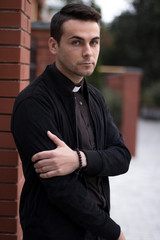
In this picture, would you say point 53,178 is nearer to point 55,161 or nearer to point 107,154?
point 55,161

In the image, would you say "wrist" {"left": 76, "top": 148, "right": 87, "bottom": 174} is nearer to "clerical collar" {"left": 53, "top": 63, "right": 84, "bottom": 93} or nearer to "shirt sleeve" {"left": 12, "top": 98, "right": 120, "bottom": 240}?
"shirt sleeve" {"left": 12, "top": 98, "right": 120, "bottom": 240}

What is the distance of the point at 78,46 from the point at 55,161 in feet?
2.06

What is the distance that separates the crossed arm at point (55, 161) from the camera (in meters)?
1.67

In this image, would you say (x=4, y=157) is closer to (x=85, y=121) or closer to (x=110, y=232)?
(x=85, y=121)

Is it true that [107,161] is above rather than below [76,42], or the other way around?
below

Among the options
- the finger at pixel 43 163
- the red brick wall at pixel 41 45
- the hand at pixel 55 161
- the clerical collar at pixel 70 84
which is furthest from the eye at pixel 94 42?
the red brick wall at pixel 41 45

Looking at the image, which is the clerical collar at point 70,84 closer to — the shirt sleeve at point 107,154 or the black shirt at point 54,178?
the black shirt at point 54,178

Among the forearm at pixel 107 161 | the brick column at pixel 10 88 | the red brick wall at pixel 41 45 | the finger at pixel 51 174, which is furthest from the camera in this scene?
the red brick wall at pixel 41 45

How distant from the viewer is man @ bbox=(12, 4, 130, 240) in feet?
5.52

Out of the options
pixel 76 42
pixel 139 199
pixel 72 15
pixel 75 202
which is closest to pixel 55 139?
pixel 75 202

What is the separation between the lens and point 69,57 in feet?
6.01

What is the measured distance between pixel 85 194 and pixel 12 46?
1169 millimetres

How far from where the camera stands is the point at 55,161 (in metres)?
1.67

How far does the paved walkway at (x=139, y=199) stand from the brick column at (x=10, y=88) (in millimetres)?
2001
